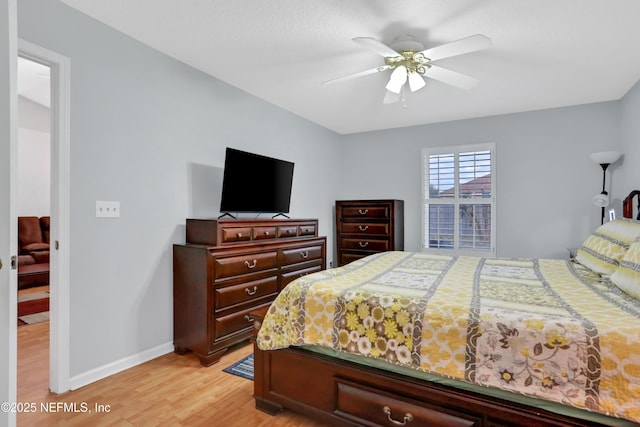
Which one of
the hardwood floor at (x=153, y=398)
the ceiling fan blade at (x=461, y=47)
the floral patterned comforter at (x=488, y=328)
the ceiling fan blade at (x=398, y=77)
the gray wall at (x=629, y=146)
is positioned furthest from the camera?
the gray wall at (x=629, y=146)

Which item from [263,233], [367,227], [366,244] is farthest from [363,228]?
[263,233]

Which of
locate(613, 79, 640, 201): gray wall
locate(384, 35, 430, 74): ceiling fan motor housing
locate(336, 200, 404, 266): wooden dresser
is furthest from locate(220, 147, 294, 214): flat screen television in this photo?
locate(613, 79, 640, 201): gray wall

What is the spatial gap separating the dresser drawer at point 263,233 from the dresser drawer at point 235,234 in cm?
8

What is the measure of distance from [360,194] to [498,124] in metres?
2.10

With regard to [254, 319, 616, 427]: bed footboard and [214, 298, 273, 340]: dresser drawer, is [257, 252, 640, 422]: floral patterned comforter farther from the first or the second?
[214, 298, 273, 340]: dresser drawer

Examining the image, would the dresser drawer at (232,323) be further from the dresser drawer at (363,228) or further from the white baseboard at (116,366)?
the dresser drawer at (363,228)

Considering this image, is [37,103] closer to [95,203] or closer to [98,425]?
[95,203]

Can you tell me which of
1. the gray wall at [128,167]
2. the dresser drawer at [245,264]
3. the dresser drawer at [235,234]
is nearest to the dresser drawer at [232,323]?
the dresser drawer at [245,264]

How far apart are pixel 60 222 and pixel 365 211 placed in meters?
3.35

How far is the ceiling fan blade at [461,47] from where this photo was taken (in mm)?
1938

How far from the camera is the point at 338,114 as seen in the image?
4.23 metres

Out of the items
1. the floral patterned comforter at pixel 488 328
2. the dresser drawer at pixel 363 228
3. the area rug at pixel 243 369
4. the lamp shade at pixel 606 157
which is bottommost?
the area rug at pixel 243 369

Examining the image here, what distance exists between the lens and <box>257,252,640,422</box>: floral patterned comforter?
112cm

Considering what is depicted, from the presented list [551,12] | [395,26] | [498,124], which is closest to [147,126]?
[395,26]
